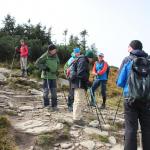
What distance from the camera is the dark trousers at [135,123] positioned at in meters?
7.07

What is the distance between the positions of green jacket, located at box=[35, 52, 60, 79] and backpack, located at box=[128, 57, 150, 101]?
4881mm

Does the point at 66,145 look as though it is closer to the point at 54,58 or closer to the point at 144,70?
the point at 144,70

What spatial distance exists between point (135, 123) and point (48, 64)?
Answer: 16.9ft

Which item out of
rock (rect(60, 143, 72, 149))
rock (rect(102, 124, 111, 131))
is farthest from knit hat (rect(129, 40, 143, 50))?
rock (rect(102, 124, 111, 131))

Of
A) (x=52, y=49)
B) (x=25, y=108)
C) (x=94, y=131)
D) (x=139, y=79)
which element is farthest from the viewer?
(x=25, y=108)

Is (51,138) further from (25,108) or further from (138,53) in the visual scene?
(25,108)

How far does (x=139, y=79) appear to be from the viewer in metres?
7.03

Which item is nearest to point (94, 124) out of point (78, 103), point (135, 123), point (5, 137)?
point (78, 103)

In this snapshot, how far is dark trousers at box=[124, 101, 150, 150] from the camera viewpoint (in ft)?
23.2

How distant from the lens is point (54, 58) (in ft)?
38.7

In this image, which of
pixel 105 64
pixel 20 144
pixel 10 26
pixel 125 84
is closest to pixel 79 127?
pixel 20 144

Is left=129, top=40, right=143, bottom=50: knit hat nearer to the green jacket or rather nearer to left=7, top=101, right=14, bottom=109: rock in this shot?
the green jacket

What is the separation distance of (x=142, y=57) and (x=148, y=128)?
1.40 metres

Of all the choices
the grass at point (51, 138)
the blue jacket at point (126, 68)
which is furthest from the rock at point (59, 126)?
the blue jacket at point (126, 68)
